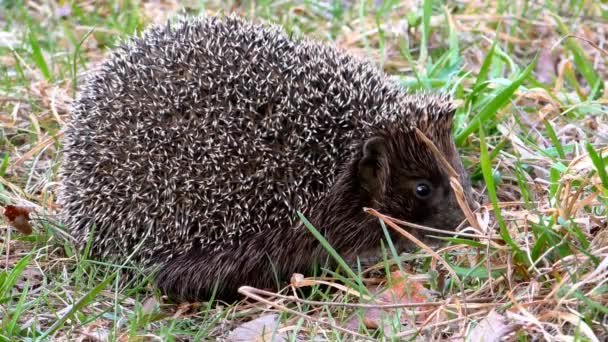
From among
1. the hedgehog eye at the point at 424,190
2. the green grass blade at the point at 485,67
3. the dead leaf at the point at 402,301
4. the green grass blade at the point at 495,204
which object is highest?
the green grass blade at the point at 485,67

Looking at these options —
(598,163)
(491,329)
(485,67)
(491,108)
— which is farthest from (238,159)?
(485,67)

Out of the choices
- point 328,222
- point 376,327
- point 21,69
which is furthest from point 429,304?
point 21,69

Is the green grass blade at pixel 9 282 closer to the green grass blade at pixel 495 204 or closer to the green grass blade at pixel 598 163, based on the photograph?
the green grass blade at pixel 495 204

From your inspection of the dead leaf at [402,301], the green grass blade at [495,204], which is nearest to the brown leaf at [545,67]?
the green grass blade at [495,204]

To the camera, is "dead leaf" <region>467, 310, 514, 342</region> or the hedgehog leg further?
the hedgehog leg

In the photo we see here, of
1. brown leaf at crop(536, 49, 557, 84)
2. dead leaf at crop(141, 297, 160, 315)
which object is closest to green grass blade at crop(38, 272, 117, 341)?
dead leaf at crop(141, 297, 160, 315)

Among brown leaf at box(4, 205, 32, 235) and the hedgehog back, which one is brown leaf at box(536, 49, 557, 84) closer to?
the hedgehog back

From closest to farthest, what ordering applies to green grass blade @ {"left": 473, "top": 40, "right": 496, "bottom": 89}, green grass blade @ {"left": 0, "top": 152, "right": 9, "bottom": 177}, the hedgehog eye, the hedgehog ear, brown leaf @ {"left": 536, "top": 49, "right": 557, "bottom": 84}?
Answer: the hedgehog ear
the hedgehog eye
green grass blade @ {"left": 0, "top": 152, "right": 9, "bottom": 177}
green grass blade @ {"left": 473, "top": 40, "right": 496, "bottom": 89}
brown leaf @ {"left": 536, "top": 49, "right": 557, "bottom": 84}
